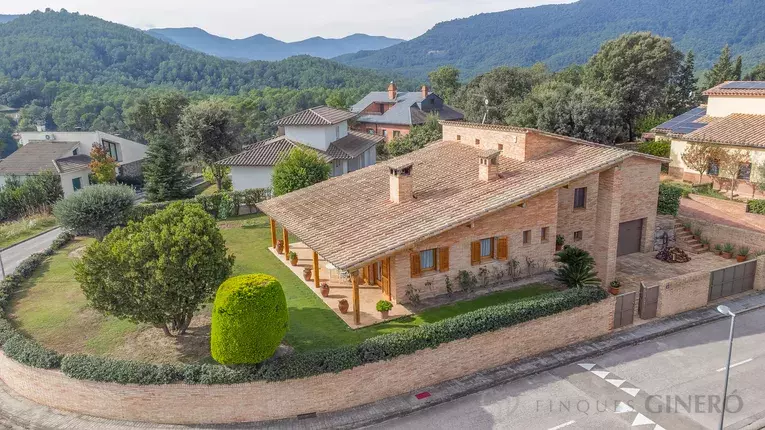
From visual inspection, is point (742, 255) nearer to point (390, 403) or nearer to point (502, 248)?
point (502, 248)

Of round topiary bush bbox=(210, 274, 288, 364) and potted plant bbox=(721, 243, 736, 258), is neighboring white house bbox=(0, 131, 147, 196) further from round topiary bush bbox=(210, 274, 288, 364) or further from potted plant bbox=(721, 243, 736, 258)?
potted plant bbox=(721, 243, 736, 258)

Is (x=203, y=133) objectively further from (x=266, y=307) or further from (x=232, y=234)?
(x=266, y=307)

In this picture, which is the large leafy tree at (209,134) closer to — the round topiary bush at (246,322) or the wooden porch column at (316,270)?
the wooden porch column at (316,270)

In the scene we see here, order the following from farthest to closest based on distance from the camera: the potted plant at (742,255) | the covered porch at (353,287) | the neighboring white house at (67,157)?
the neighboring white house at (67,157) → the potted plant at (742,255) → the covered porch at (353,287)

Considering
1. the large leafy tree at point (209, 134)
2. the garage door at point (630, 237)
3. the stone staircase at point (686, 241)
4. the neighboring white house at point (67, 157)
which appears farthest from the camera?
the neighboring white house at point (67, 157)

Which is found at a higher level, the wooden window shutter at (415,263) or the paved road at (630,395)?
the wooden window shutter at (415,263)

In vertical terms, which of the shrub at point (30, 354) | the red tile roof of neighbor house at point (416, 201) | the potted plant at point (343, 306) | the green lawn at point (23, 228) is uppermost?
the red tile roof of neighbor house at point (416, 201)

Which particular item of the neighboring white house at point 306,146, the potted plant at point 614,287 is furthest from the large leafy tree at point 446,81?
→ the potted plant at point 614,287
